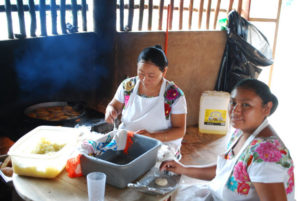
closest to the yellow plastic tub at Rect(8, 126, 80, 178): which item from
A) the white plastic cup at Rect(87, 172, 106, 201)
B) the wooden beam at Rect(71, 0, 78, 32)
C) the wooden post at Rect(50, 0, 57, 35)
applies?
the white plastic cup at Rect(87, 172, 106, 201)

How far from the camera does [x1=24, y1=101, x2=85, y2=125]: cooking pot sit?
3.12 metres

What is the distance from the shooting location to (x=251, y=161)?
60.7 inches

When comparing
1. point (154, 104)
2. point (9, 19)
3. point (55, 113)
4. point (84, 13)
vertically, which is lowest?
point (55, 113)

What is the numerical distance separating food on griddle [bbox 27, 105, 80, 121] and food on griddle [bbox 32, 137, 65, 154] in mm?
1352

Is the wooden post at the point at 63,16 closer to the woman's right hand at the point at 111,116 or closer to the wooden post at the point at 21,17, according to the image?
the wooden post at the point at 21,17

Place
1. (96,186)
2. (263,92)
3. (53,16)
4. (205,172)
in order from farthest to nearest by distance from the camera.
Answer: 1. (53,16)
2. (205,172)
3. (263,92)
4. (96,186)

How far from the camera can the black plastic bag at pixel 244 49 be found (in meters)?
4.68

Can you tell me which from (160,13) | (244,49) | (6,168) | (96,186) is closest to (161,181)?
(96,186)

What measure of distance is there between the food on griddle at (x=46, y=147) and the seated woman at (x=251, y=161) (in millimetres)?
692

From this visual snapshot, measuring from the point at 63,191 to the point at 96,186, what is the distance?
0.26 meters

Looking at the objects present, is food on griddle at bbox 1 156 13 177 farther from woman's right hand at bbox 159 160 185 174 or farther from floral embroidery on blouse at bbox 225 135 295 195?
floral embroidery on blouse at bbox 225 135 295 195

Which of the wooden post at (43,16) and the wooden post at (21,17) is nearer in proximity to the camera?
the wooden post at (21,17)

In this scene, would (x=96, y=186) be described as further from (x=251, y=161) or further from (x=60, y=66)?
(x=60, y=66)

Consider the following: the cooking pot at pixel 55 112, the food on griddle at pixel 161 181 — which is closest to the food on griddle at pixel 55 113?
the cooking pot at pixel 55 112
